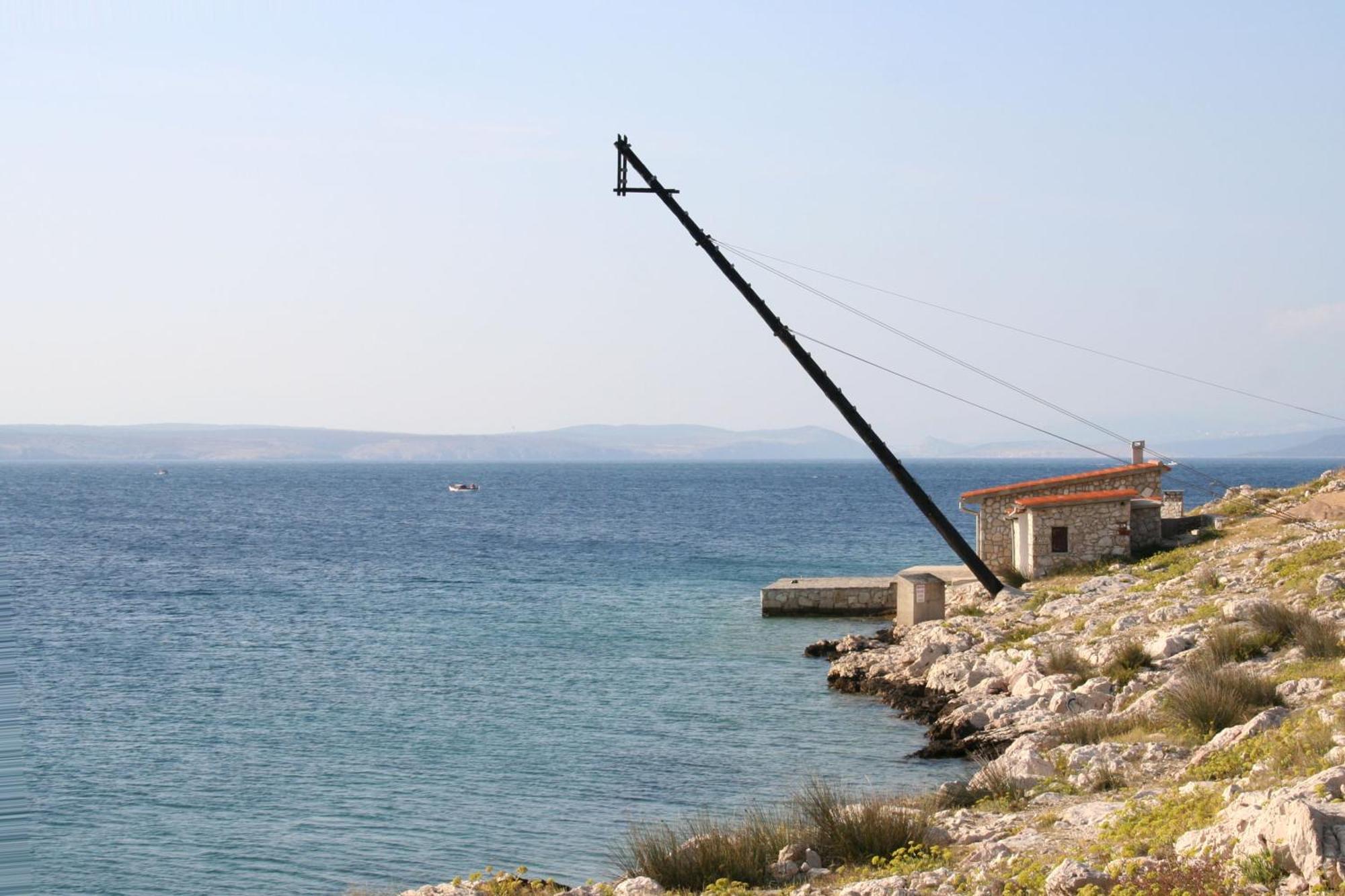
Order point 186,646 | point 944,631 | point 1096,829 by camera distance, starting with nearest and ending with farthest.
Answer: point 1096,829 < point 944,631 < point 186,646

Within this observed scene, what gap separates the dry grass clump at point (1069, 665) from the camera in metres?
23.1

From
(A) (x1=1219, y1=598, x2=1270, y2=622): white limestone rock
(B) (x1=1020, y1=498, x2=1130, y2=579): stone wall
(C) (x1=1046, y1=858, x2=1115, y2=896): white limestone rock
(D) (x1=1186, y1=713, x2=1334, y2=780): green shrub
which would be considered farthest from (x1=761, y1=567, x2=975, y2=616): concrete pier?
(C) (x1=1046, y1=858, x2=1115, y2=896): white limestone rock

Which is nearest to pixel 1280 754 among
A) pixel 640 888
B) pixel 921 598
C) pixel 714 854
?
pixel 714 854

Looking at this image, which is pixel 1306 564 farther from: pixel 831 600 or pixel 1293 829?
pixel 1293 829

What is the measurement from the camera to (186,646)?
1447 inches

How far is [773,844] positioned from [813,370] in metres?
21.9

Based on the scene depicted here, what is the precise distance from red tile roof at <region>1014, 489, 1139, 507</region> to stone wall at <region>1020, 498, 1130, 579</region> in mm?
125

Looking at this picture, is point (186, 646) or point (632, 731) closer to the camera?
point (632, 731)

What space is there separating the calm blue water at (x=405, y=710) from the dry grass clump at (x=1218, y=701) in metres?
4.18

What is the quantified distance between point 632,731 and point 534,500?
111 metres

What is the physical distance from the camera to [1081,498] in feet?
115

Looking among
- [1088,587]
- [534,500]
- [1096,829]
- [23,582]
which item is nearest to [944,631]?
[1088,587]

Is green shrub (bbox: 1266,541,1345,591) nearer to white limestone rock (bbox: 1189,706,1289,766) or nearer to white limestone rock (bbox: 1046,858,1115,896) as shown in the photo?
white limestone rock (bbox: 1189,706,1289,766)

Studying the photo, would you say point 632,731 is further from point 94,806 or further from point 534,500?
point 534,500
